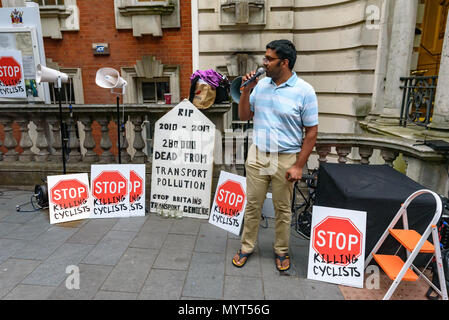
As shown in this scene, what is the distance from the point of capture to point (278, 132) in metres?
2.96

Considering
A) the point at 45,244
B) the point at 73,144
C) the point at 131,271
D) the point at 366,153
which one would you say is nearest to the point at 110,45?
the point at 73,144

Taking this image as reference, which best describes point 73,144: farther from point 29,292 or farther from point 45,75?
point 29,292

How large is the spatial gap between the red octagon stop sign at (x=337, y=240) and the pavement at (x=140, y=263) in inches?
11.7

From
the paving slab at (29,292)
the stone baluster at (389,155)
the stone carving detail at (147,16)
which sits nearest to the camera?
the paving slab at (29,292)

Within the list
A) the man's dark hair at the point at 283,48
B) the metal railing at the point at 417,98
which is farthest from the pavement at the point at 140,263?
the metal railing at the point at 417,98

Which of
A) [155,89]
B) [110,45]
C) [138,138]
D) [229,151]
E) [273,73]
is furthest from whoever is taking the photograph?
[155,89]

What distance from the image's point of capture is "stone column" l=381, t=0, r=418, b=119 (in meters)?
6.13

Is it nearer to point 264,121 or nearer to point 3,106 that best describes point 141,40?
point 3,106

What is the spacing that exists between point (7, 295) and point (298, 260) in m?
2.87

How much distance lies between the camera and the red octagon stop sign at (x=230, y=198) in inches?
157

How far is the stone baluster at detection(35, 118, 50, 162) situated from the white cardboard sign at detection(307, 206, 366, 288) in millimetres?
4664

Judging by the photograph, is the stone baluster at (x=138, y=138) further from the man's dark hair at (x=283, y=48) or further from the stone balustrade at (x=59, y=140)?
the man's dark hair at (x=283, y=48)

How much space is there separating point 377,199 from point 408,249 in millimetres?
506

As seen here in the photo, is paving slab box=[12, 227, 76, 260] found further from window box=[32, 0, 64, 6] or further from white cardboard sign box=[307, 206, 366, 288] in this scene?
window box=[32, 0, 64, 6]
